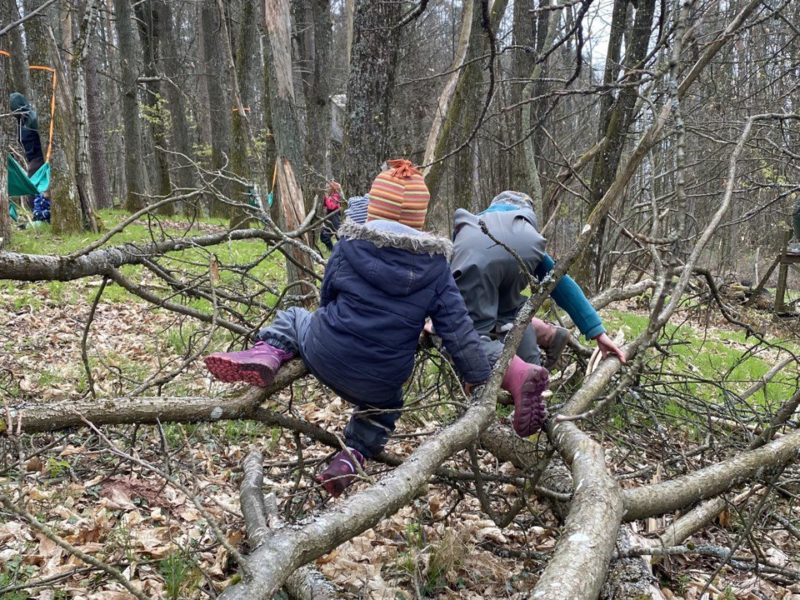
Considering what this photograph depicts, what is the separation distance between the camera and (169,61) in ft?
58.7

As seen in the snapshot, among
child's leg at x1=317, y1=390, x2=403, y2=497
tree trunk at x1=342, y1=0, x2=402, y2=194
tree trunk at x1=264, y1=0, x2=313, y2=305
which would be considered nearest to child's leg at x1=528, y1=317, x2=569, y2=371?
child's leg at x1=317, y1=390, x2=403, y2=497

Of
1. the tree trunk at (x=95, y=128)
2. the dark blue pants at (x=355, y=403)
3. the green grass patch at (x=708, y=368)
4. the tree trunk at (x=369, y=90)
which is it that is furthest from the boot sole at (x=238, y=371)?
the tree trunk at (x=95, y=128)

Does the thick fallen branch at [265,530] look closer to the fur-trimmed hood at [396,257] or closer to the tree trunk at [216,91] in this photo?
the fur-trimmed hood at [396,257]

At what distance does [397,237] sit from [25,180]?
323 inches

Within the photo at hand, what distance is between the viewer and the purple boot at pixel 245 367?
246 centimetres

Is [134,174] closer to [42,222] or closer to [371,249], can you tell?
[42,222]

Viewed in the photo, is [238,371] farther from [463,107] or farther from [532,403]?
[463,107]

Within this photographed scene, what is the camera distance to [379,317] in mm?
2590

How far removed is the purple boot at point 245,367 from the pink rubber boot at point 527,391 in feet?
3.34

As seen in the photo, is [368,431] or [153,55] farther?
[153,55]

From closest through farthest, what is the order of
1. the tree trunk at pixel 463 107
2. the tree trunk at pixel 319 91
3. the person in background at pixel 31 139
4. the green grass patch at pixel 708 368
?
1. the green grass patch at pixel 708 368
2. the tree trunk at pixel 463 107
3. the person in background at pixel 31 139
4. the tree trunk at pixel 319 91

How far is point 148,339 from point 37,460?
2500 millimetres

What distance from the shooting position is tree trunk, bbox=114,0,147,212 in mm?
13797

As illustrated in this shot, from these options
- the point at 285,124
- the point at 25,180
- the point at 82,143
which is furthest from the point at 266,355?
the point at 82,143
